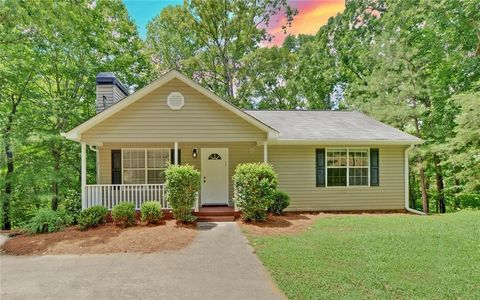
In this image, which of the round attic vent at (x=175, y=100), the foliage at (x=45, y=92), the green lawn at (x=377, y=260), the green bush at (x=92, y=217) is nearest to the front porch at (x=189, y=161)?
the green bush at (x=92, y=217)

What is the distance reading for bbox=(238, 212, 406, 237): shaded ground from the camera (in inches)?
294

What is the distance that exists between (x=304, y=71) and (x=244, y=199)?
56.9 ft

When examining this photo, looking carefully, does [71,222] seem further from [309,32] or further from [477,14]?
[309,32]

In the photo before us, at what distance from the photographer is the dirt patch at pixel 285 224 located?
747cm

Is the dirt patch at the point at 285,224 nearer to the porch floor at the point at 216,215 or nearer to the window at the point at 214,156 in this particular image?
the porch floor at the point at 216,215

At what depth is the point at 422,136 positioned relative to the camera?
1435 centimetres

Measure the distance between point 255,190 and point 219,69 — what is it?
14932 mm

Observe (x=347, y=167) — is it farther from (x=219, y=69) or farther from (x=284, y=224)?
(x=219, y=69)

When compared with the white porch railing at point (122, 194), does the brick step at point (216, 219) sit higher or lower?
lower

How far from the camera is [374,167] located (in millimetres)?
10734

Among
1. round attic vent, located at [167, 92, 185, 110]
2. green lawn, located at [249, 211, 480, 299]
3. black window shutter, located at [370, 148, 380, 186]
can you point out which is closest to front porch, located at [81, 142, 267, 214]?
round attic vent, located at [167, 92, 185, 110]

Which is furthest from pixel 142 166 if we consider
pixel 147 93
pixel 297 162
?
pixel 297 162

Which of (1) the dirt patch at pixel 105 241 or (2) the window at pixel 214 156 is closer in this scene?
(1) the dirt patch at pixel 105 241

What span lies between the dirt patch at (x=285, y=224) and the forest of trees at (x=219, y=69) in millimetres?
6078
